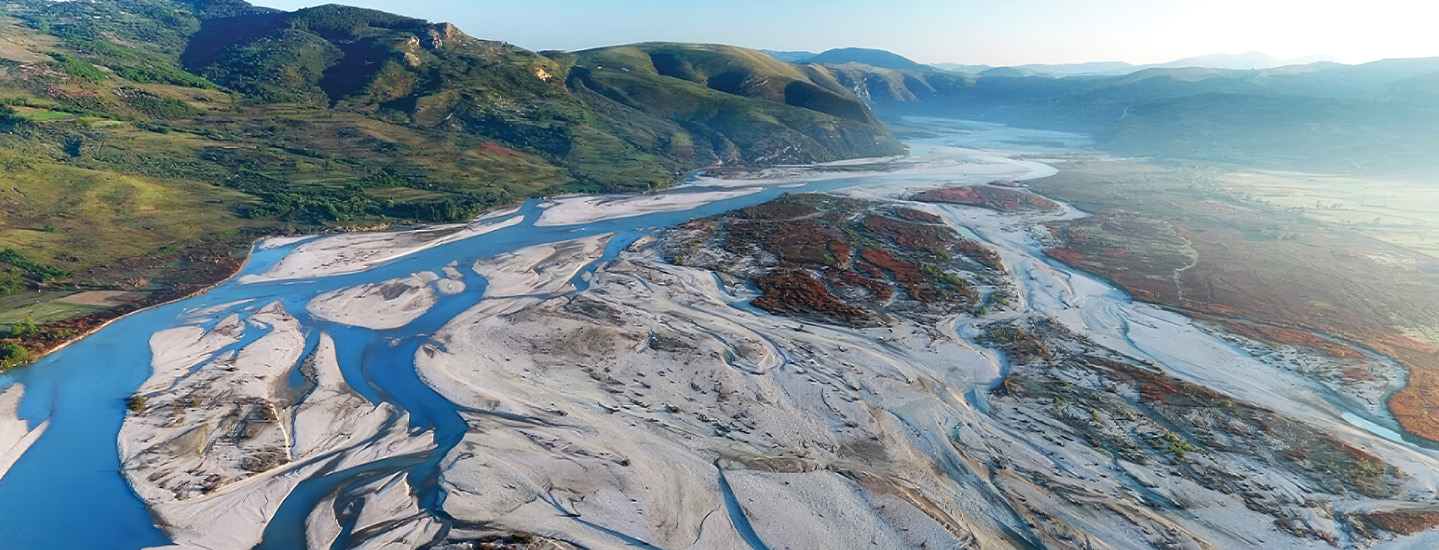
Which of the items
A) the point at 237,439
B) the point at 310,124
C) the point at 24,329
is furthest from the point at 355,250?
the point at 310,124

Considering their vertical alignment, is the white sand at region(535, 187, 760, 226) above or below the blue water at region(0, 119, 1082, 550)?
above

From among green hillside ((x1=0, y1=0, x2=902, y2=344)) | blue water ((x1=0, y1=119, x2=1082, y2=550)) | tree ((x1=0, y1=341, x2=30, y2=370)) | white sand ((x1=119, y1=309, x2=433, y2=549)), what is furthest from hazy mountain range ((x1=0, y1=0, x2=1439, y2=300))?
white sand ((x1=119, y1=309, x2=433, y2=549))

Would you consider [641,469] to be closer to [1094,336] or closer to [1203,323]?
[1094,336]

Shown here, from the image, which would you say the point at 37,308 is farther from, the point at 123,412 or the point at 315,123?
the point at 315,123

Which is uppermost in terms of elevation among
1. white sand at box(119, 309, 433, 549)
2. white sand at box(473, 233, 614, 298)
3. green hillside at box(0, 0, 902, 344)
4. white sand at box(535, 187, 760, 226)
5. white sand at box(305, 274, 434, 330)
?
green hillside at box(0, 0, 902, 344)

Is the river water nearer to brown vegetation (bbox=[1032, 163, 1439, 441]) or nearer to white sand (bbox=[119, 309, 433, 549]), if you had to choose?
white sand (bbox=[119, 309, 433, 549])

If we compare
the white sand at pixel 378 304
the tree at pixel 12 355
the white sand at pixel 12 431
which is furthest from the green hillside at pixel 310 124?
the white sand at pixel 12 431
